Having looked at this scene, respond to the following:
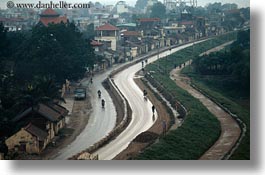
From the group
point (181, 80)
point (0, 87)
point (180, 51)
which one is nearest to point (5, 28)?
point (0, 87)

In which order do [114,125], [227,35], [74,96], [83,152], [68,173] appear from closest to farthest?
[68,173]
[83,152]
[114,125]
[74,96]
[227,35]

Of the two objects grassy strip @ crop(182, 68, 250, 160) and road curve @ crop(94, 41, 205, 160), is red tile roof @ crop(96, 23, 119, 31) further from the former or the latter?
grassy strip @ crop(182, 68, 250, 160)

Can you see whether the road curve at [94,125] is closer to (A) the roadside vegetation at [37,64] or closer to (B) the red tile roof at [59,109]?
(B) the red tile roof at [59,109]

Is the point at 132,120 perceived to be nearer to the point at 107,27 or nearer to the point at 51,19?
the point at 51,19

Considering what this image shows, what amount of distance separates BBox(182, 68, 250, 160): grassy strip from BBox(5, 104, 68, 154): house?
3557mm

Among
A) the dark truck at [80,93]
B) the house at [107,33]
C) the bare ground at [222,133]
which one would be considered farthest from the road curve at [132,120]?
the house at [107,33]

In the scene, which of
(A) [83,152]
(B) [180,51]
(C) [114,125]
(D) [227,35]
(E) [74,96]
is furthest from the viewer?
(B) [180,51]

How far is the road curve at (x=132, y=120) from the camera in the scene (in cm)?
999

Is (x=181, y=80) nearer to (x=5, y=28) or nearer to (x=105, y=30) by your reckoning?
(x=5, y=28)

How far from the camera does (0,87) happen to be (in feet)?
37.4

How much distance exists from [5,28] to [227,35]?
6.55m

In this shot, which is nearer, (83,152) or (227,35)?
(83,152)

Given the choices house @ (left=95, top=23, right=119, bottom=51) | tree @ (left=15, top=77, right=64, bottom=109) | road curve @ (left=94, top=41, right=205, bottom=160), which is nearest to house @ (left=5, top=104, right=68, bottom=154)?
tree @ (left=15, top=77, right=64, bottom=109)

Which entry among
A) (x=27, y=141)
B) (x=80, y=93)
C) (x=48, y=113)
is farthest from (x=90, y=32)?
(x=27, y=141)
